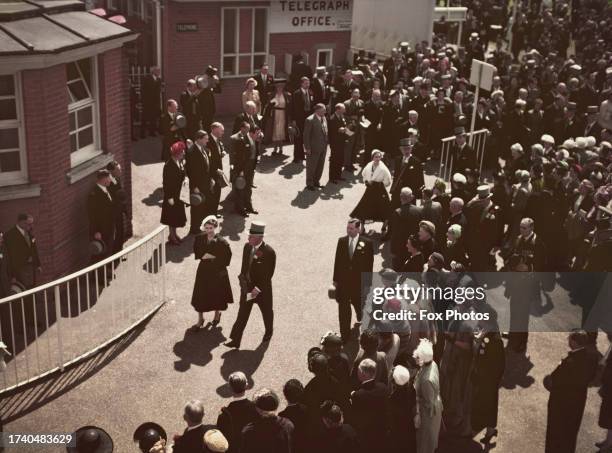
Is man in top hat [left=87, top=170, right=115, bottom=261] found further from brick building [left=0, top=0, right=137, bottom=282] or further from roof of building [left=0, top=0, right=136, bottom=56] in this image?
roof of building [left=0, top=0, right=136, bottom=56]

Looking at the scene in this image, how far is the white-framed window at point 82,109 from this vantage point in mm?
11836

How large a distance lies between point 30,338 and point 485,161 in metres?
11.5

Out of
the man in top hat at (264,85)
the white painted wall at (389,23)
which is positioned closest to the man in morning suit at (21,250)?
the man in top hat at (264,85)

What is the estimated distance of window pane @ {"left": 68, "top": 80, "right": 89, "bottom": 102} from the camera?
11.8m

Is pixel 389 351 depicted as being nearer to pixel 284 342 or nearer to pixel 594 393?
pixel 284 342

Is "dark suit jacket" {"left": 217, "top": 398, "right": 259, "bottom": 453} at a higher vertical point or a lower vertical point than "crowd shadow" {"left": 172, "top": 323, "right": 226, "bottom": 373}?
higher

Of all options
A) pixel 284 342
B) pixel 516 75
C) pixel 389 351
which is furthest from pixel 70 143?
pixel 516 75

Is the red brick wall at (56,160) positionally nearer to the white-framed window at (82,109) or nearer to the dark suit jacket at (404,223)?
the white-framed window at (82,109)

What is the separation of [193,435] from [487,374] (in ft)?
11.8

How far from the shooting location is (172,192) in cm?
1288

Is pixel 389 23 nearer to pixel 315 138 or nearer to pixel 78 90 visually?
pixel 315 138

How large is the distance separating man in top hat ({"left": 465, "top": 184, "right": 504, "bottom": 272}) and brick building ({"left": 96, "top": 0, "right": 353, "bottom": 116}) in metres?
10.3

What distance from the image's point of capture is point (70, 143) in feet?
38.5

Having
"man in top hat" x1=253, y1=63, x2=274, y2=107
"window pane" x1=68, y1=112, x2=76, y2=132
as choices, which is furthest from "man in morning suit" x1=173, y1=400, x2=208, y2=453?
"man in top hat" x1=253, y1=63, x2=274, y2=107
